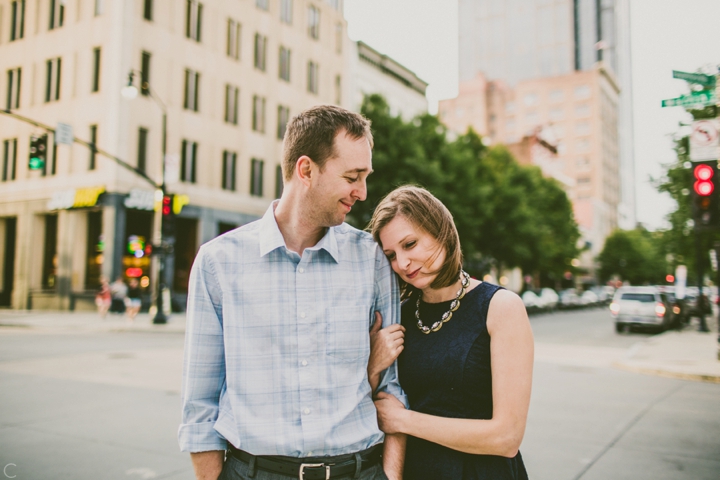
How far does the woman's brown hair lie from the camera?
2.10 metres

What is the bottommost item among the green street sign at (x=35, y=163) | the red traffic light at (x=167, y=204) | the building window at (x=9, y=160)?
the red traffic light at (x=167, y=204)

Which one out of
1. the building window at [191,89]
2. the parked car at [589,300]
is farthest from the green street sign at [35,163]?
the parked car at [589,300]

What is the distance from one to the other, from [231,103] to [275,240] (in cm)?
3164

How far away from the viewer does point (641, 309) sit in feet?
77.2

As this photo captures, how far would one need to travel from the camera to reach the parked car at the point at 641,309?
2323 centimetres

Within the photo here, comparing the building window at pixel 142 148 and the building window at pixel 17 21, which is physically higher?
the building window at pixel 17 21

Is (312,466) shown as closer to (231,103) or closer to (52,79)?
(231,103)

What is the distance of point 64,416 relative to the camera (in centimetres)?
660

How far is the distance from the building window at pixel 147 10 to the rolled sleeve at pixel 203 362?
29.4m

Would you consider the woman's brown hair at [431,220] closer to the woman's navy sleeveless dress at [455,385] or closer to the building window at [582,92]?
the woman's navy sleeveless dress at [455,385]

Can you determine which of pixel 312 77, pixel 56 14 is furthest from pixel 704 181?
pixel 56 14

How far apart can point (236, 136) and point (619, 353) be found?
23740 mm

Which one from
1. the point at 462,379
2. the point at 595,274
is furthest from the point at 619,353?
the point at 595,274

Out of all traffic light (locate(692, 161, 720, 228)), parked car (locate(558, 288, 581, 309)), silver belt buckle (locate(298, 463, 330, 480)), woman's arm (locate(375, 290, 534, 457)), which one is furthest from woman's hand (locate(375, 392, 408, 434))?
parked car (locate(558, 288, 581, 309))
